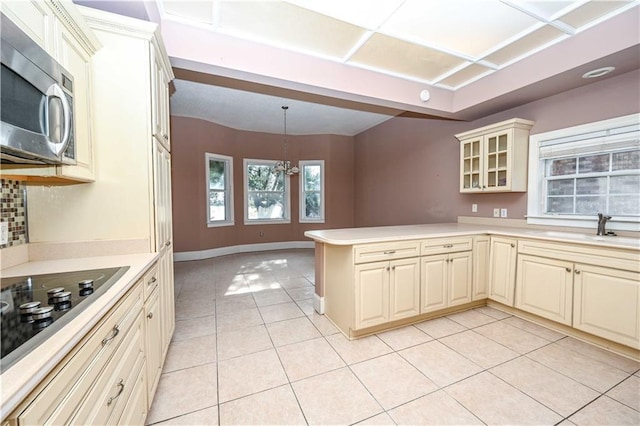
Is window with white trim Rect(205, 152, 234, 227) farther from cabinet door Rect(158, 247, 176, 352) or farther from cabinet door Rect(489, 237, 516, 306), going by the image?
cabinet door Rect(489, 237, 516, 306)

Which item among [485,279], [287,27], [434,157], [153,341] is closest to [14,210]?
[153,341]

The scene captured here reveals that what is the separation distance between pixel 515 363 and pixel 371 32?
293 cm

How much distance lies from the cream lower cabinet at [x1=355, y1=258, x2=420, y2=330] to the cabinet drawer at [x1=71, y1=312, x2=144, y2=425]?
1.58m

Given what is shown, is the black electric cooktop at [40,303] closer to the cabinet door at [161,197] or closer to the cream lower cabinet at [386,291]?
the cabinet door at [161,197]

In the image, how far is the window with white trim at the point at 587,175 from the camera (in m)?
2.38

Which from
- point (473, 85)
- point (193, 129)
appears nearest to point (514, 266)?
point (473, 85)

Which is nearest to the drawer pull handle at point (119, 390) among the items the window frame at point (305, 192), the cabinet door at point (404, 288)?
the cabinet door at point (404, 288)

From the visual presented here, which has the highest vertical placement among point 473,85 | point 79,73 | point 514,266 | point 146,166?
point 473,85

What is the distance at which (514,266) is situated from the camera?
2729 mm

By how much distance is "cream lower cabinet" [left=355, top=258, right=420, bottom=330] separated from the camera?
91.5 inches

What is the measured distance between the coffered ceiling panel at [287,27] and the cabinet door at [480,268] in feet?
8.01

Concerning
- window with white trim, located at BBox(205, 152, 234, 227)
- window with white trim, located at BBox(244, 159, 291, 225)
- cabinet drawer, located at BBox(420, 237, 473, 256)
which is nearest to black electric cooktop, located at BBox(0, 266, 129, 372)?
cabinet drawer, located at BBox(420, 237, 473, 256)

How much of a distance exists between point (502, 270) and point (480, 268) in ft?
0.67

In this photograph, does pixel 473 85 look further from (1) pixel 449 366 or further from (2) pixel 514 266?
(1) pixel 449 366
